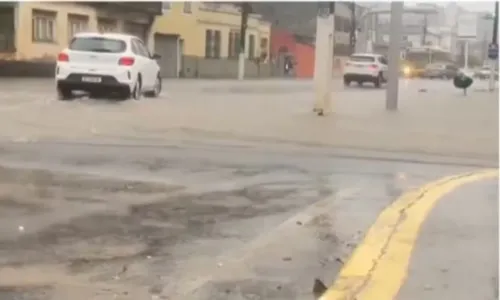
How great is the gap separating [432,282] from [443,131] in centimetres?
1221

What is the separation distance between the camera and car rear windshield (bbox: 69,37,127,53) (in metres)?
20.3

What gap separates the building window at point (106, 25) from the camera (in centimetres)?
4653

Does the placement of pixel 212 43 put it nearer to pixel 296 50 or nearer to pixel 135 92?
pixel 296 50

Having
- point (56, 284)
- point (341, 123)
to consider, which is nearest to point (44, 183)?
point (56, 284)

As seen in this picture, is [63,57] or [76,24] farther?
[76,24]

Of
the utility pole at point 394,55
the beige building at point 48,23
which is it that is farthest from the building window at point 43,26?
the utility pole at point 394,55

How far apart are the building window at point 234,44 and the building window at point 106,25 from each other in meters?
18.0

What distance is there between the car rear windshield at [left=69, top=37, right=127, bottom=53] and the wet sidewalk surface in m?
13.0

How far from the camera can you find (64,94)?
2033 cm

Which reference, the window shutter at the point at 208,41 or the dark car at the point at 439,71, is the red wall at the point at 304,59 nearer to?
the dark car at the point at 439,71

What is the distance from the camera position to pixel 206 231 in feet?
21.5

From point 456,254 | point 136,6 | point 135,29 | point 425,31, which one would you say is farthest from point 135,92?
point 425,31

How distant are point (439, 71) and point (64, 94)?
63.8 metres

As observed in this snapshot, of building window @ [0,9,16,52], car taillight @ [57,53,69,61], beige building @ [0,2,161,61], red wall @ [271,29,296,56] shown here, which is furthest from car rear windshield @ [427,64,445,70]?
car taillight @ [57,53,69,61]
